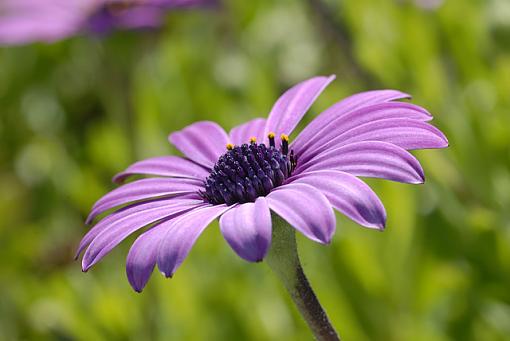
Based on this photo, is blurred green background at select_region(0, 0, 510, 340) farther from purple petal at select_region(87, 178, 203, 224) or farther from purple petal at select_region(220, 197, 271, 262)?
purple petal at select_region(220, 197, 271, 262)

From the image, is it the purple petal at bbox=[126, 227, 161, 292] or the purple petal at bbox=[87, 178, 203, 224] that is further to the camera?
the purple petal at bbox=[87, 178, 203, 224]

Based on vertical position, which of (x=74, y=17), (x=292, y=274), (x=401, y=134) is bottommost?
(x=292, y=274)

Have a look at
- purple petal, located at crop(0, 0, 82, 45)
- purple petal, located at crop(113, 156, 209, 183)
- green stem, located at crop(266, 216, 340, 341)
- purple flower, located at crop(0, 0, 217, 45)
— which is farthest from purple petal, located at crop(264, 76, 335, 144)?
purple petal, located at crop(0, 0, 82, 45)

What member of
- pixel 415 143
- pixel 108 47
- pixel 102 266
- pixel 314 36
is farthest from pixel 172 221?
pixel 314 36

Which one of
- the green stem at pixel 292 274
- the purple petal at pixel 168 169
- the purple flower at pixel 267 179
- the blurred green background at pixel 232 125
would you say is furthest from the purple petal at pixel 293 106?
the blurred green background at pixel 232 125

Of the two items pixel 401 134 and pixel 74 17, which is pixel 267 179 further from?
pixel 74 17

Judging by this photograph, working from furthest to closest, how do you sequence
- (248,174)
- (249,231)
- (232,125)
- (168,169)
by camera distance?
1. (232,125)
2. (168,169)
3. (248,174)
4. (249,231)

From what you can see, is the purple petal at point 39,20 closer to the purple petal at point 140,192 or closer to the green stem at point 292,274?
the purple petal at point 140,192

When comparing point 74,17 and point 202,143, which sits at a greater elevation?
point 74,17

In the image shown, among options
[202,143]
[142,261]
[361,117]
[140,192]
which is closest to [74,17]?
[202,143]
